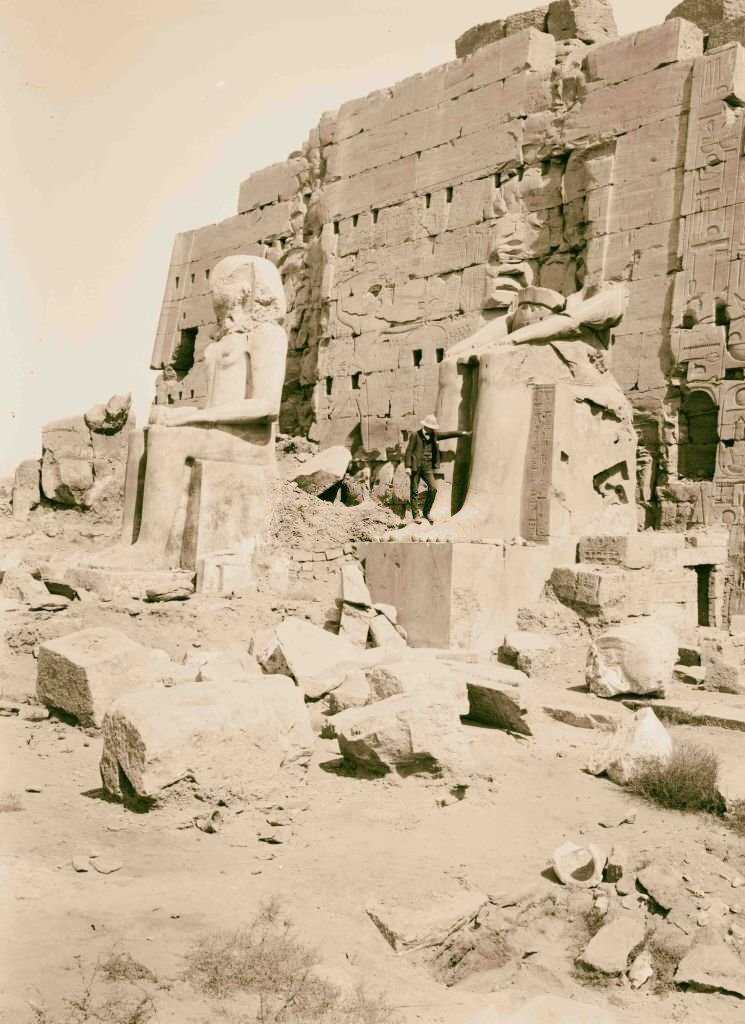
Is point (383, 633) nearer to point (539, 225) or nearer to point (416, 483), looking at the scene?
point (416, 483)

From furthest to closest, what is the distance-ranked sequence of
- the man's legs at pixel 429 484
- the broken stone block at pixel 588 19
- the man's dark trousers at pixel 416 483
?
the broken stone block at pixel 588 19 < the man's dark trousers at pixel 416 483 < the man's legs at pixel 429 484

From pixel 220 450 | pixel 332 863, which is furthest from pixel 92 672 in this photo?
pixel 220 450

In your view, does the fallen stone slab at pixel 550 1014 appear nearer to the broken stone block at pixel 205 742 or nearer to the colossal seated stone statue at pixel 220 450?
the broken stone block at pixel 205 742

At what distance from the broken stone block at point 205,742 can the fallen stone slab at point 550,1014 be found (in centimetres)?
131

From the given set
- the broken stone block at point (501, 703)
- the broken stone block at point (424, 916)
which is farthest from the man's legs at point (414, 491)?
the broken stone block at point (424, 916)

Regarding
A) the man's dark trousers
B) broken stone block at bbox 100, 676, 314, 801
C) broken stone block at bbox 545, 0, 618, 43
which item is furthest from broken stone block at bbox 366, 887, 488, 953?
broken stone block at bbox 545, 0, 618, 43

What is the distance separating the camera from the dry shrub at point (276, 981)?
7.25 ft

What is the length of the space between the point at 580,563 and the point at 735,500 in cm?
283

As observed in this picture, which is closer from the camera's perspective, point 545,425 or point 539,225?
point 545,425

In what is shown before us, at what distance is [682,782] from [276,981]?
190cm

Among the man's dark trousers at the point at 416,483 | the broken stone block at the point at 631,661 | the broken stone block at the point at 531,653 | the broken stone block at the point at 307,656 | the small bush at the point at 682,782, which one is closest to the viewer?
the small bush at the point at 682,782

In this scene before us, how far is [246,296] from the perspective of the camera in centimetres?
741

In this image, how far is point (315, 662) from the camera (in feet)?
15.9

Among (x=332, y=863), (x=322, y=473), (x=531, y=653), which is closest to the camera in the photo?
(x=332, y=863)
